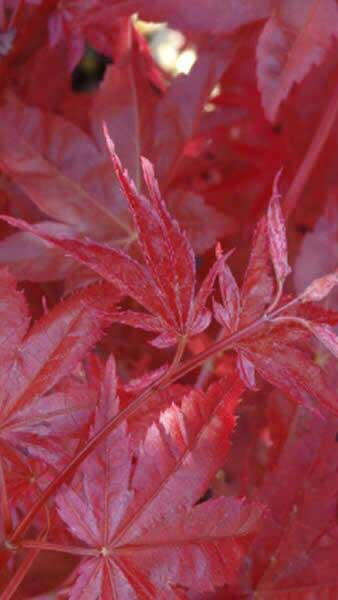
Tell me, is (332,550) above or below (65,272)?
below

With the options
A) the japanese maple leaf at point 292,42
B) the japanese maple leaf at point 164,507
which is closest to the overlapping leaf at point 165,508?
the japanese maple leaf at point 164,507

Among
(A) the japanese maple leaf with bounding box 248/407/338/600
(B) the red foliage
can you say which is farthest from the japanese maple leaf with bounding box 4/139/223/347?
(A) the japanese maple leaf with bounding box 248/407/338/600

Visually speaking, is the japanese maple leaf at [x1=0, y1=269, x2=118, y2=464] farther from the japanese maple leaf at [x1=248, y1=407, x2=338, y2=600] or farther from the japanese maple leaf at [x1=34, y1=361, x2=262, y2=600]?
the japanese maple leaf at [x1=248, y1=407, x2=338, y2=600]

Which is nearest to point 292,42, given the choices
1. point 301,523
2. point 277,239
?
point 277,239

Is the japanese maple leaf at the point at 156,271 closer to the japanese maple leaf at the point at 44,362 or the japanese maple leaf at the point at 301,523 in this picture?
the japanese maple leaf at the point at 44,362

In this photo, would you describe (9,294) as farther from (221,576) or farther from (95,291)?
(221,576)

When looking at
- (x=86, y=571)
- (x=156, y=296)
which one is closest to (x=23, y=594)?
(x=86, y=571)

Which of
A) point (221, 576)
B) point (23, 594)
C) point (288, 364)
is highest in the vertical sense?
point (288, 364)
